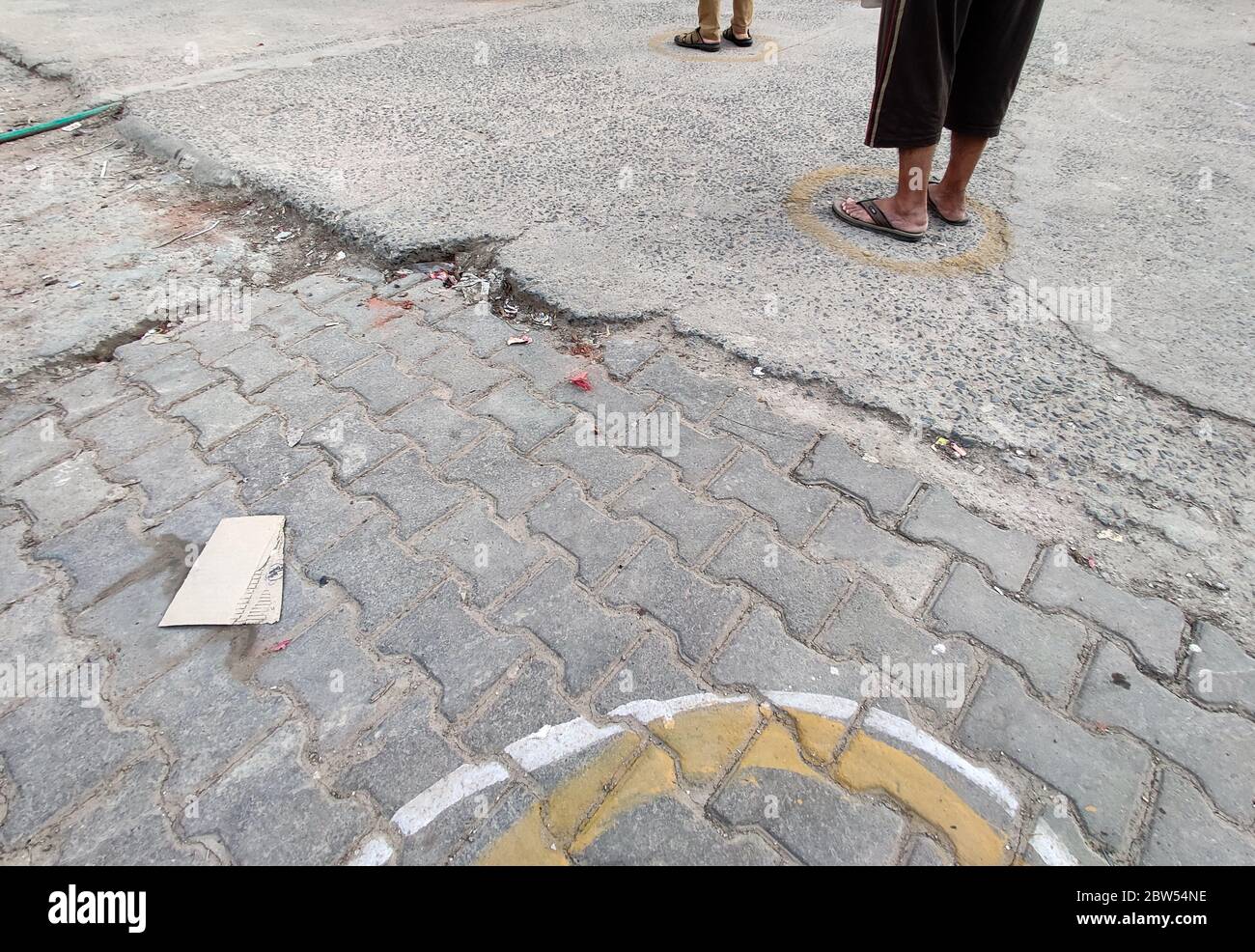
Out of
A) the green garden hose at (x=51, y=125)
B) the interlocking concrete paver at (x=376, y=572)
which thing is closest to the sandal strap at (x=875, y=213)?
the interlocking concrete paver at (x=376, y=572)

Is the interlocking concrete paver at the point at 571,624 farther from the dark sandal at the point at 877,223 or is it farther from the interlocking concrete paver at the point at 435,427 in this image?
the dark sandal at the point at 877,223

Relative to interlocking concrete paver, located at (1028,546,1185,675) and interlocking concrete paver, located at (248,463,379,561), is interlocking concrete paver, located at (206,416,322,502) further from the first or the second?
interlocking concrete paver, located at (1028,546,1185,675)

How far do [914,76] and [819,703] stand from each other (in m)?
2.70

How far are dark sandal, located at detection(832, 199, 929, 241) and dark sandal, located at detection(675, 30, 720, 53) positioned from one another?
10.4ft

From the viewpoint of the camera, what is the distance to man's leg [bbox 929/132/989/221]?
335 centimetres

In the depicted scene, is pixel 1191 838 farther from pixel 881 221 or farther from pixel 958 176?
pixel 958 176

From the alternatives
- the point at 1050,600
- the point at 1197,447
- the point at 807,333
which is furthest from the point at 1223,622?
the point at 807,333

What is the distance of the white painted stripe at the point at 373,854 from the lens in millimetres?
1478

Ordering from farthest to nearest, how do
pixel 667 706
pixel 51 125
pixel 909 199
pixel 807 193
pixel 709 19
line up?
1. pixel 709 19
2. pixel 51 125
3. pixel 807 193
4. pixel 909 199
5. pixel 667 706

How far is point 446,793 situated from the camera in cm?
159

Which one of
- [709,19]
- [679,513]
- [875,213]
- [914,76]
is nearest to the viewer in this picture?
[679,513]

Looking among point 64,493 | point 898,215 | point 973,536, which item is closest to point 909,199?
point 898,215

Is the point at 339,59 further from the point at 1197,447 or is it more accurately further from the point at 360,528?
the point at 1197,447

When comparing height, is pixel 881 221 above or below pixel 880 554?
above
